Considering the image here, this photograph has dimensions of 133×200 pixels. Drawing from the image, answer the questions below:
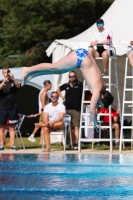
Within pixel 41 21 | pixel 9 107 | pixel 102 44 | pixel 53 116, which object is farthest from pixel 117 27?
pixel 41 21

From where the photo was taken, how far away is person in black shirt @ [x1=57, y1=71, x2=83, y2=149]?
14906 mm

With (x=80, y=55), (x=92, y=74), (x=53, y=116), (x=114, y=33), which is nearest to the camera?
(x=92, y=74)

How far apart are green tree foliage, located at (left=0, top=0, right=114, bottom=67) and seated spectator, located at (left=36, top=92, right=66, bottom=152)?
15213mm

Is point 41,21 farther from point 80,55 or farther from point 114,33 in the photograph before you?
point 80,55

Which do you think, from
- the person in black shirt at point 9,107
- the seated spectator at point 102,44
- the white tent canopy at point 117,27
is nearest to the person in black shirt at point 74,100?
the white tent canopy at point 117,27

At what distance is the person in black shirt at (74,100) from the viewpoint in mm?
14906

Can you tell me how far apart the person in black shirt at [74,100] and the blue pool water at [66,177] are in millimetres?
2107

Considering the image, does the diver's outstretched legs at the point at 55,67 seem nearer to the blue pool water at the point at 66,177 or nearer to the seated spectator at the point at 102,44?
the blue pool water at the point at 66,177

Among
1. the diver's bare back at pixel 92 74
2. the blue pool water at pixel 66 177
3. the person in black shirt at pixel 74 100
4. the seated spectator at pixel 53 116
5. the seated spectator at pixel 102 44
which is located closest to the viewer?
the blue pool water at pixel 66 177

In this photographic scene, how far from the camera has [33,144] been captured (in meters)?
16.9

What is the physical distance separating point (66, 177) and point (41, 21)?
24.2 meters

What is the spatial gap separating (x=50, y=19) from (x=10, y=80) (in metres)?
17.9

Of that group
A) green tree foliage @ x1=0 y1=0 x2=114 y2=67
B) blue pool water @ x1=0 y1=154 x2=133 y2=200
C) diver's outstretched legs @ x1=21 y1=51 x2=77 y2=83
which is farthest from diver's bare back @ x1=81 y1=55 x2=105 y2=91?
green tree foliage @ x1=0 y1=0 x2=114 y2=67

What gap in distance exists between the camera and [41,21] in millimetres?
32531
